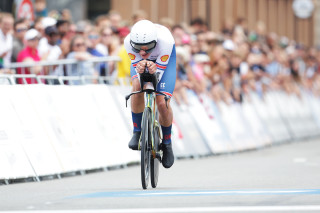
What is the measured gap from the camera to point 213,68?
21594 mm

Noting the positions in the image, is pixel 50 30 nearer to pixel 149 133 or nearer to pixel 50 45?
pixel 50 45

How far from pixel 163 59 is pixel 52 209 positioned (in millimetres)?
2954

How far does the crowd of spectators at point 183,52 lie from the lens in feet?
52.9

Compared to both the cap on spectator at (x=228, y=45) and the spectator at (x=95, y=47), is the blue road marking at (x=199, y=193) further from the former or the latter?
the cap on spectator at (x=228, y=45)

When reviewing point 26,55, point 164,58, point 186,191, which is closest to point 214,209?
point 186,191

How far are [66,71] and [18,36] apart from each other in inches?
41.4

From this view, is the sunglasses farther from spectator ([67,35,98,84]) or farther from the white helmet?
spectator ([67,35,98,84])

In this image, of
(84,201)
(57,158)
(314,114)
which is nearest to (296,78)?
(314,114)

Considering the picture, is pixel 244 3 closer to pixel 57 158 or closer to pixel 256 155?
pixel 256 155

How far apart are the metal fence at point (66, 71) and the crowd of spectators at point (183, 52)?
1.3 inches

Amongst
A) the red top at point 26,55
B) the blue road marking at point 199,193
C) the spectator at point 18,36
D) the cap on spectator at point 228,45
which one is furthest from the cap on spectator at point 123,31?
the blue road marking at point 199,193

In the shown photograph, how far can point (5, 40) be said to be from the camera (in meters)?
15.8

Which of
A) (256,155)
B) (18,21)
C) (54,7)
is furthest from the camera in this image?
(54,7)

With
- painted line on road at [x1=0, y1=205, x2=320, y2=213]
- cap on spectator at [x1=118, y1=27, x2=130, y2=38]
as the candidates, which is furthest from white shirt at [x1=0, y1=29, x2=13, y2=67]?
painted line on road at [x1=0, y1=205, x2=320, y2=213]
